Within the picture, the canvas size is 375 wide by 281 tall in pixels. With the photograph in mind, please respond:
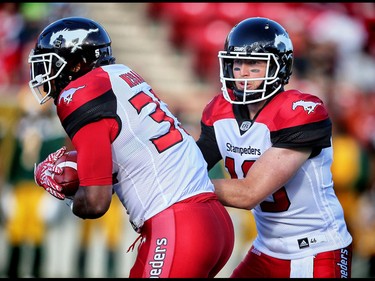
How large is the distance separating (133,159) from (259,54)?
3.20 feet

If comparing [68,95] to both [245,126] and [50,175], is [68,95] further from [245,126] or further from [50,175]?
[245,126]

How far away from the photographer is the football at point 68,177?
4.04 metres

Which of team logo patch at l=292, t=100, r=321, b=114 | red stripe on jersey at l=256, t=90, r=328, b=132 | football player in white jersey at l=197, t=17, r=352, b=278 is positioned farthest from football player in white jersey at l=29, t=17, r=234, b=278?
team logo patch at l=292, t=100, r=321, b=114

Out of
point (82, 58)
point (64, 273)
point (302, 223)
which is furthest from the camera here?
point (64, 273)

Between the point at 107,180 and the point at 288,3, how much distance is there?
9106 millimetres

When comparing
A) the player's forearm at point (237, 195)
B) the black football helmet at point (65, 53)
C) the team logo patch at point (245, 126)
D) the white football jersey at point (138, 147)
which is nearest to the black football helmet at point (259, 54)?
the team logo patch at point (245, 126)

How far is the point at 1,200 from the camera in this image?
28.5 feet

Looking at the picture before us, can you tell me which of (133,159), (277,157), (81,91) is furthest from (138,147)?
(277,157)

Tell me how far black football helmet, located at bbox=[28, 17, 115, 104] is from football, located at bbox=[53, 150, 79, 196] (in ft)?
1.08

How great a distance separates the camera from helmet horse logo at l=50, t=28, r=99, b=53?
4.04 meters

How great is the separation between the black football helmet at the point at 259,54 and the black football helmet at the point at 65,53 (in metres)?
0.73

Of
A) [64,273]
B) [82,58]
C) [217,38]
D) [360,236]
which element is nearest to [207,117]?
[82,58]

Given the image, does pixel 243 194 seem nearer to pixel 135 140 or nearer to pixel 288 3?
pixel 135 140

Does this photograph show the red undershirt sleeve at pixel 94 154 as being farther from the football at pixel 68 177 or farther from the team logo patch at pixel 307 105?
the team logo patch at pixel 307 105
